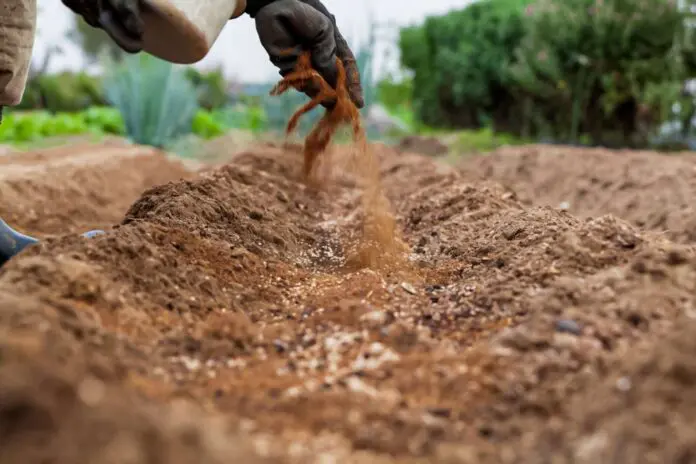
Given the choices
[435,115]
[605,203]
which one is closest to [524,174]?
[605,203]

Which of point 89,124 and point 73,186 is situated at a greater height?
point 89,124

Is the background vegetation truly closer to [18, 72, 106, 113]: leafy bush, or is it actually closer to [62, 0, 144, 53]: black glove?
[18, 72, 106, 113]: leafy bush

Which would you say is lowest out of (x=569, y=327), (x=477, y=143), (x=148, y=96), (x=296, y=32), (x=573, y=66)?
(x=569, y=327)

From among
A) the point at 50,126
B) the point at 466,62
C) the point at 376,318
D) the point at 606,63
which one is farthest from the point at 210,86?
the point at 376,318

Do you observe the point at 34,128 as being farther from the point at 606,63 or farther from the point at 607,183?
the point at 606,63

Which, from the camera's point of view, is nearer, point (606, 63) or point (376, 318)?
point (376, 318)

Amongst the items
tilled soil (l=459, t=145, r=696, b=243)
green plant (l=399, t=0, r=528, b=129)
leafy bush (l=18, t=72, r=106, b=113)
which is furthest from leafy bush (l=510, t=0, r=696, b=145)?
leafy bush (l=18, t=72, r=106, b=113)

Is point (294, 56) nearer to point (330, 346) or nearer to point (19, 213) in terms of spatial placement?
point (330, 346)
